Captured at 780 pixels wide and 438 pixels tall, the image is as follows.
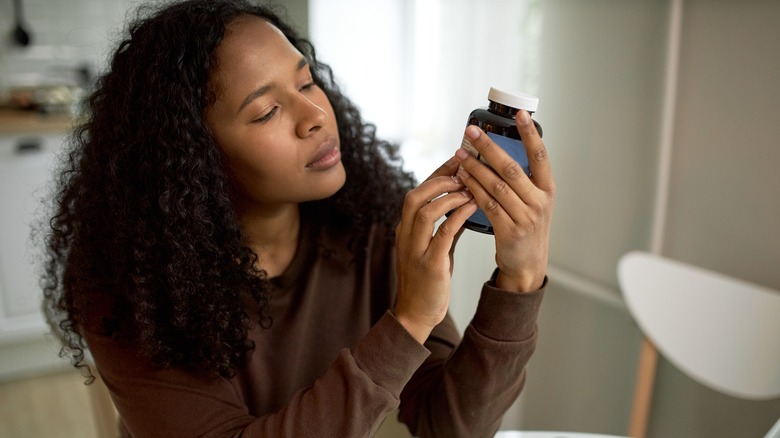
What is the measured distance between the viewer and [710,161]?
1.33 meters

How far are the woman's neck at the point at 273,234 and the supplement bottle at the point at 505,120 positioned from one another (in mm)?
382

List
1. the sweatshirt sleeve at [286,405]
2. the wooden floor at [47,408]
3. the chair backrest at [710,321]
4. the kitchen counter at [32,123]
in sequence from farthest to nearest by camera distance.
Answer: the kitchen counter at [32,123], the wooden floor at [47,408], the chair backrest at [710,321], the sweatshirt sleeve at [286,405]

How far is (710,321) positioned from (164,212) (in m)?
0.93

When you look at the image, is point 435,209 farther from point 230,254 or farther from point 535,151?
point 230,254

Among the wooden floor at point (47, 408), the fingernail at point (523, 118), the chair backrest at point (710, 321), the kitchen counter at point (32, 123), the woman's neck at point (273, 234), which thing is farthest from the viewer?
the kitchen counter at point (32, 123)

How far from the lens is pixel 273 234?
1.05 metres

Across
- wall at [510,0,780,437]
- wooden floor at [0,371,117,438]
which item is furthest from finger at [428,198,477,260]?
wooden floor at [0,371,117,438]

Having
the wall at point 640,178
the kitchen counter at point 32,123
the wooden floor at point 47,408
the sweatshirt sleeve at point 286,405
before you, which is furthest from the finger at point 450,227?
the kitchen counter at point 32,123

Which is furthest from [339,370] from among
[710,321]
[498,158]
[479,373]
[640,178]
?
[640,178]

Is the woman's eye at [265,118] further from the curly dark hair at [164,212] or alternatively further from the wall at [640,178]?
the wall at [640,178]

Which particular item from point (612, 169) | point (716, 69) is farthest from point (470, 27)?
point (716, 69)

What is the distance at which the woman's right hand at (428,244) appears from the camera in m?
0.77

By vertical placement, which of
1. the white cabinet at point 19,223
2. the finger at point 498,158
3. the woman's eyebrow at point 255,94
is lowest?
the white cabinet at point 19,223

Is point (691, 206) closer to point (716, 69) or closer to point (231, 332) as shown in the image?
point (716, 69)
